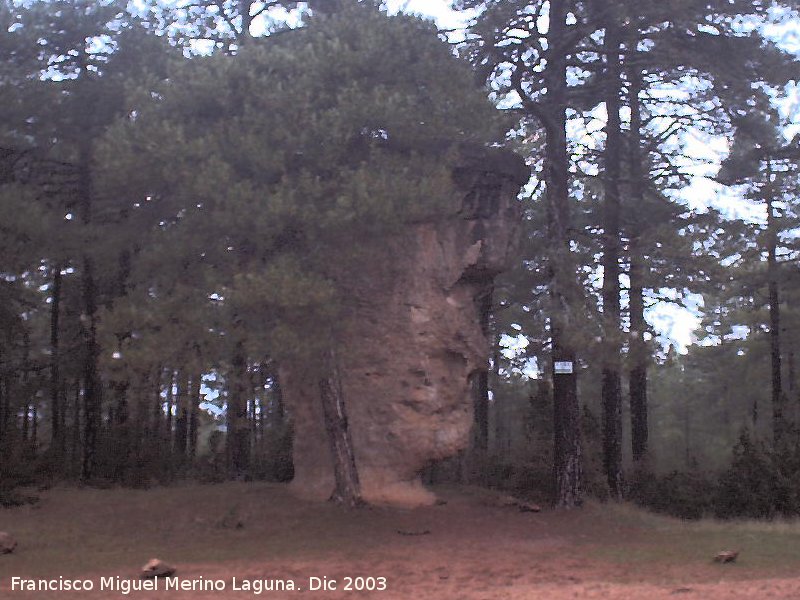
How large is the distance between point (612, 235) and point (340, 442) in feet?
25.5

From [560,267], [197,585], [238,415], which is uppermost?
[560,267]

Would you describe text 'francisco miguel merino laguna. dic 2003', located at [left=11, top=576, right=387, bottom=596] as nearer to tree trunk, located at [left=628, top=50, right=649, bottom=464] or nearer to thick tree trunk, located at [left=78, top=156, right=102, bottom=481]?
tree trunk, located at [left=628, top=50, right=649, bottom=464]

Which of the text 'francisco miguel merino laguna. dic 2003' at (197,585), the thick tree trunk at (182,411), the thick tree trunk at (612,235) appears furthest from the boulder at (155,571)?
the thick tree trunk at (612,235)

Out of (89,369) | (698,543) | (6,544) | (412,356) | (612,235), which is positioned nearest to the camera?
(6,544)

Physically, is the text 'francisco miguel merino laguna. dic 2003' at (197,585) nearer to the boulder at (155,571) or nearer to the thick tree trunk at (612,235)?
the boulder at (155,571)

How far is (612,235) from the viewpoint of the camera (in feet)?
57.4

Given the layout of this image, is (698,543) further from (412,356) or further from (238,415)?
(238,415)

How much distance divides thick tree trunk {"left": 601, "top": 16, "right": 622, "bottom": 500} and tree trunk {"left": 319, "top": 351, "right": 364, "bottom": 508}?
551cm

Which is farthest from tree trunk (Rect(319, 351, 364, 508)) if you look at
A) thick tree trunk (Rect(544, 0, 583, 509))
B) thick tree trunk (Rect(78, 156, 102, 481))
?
thick tree trunk (Rect(78, 156, 102, 481))

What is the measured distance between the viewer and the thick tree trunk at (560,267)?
14664 mm

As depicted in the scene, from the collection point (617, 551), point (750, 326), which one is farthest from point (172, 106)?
point (750, 326)

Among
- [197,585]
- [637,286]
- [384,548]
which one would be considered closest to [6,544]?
[197,585]

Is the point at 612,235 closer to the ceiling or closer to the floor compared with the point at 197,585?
closer to the ceiling

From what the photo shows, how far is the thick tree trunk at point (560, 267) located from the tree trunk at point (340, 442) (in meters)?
4.03
